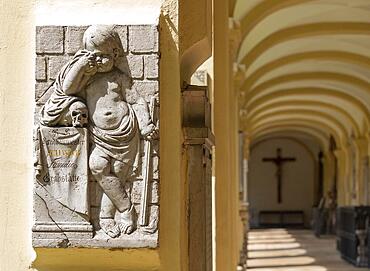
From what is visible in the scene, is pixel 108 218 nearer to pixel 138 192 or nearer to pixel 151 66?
pixel 138 192

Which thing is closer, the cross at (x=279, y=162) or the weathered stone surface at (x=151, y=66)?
the weathered stone surface at (x=151, y=66)

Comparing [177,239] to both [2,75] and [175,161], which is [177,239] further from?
[2,75]

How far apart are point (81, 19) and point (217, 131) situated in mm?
3833

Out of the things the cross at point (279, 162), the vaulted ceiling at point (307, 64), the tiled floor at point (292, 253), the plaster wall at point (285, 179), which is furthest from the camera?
the plaster wall at point (285, 179)

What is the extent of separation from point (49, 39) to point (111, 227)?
936mm

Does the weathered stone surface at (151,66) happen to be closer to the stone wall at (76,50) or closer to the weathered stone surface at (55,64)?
the stone wall at (76,50)

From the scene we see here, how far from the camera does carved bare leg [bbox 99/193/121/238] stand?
4.25 m

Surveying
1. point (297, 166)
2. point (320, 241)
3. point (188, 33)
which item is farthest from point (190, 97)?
point (297, 166)

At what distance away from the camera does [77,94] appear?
14.2 feet

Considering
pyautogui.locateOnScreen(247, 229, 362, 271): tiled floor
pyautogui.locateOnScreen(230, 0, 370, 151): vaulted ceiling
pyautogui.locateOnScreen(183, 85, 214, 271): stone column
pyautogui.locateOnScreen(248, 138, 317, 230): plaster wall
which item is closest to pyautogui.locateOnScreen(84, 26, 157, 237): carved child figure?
pyautogui.locateOnScreen(183, 85, 214, 271): stone column

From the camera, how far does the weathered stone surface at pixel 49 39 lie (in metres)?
4.39

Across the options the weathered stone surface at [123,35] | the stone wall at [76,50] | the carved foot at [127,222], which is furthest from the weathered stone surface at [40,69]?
the carved foot at [127,222]

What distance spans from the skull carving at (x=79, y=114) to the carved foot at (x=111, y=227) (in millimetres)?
453

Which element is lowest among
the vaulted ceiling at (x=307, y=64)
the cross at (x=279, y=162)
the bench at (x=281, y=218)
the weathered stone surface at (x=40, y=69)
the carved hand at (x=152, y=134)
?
the bench at (x=281, y=218)
